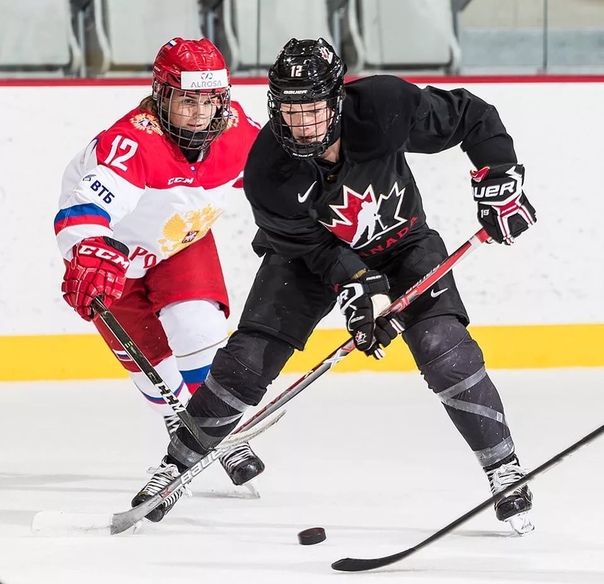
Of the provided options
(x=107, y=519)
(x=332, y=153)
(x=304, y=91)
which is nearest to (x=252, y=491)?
(x=107, y=519)

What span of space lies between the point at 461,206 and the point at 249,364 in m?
2.11

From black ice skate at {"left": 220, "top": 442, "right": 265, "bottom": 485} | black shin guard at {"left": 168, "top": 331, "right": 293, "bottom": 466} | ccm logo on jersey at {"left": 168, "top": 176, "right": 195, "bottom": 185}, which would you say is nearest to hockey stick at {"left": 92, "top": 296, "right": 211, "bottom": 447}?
black shin guard at {"left": 168, "top": 331, "right": 293, "bottom": 466}

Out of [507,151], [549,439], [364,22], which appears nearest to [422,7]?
[364,22]

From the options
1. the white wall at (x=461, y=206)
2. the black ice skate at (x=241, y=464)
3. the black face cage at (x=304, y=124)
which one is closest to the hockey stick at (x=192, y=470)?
the black ice skate at (x=241, y=464)

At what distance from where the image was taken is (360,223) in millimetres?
2420

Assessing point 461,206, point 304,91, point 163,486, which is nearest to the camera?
point 304,91

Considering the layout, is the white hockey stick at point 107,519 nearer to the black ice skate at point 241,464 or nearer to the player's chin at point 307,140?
the black ice skate at point 241,464

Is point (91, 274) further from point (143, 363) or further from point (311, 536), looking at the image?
point (311, 536)

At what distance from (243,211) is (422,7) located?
1095mm

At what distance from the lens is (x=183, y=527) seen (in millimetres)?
2586

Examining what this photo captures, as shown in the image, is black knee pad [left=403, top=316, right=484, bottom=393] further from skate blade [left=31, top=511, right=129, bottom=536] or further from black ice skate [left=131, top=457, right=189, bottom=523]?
skate blade [left=31, top=511, right=129, bottom=536]

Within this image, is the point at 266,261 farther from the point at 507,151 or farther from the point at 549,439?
the point at 549,439

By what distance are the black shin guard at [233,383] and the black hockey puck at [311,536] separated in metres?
0.28

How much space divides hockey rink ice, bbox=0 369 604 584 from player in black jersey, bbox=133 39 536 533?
207 mm
